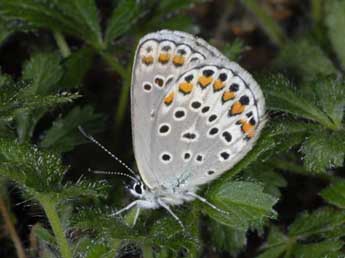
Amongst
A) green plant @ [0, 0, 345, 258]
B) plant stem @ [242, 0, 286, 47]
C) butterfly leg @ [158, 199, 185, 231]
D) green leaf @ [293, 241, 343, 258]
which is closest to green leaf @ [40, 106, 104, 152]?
green plant @ [0, 0, 345, 258]

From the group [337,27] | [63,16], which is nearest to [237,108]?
[63,16]

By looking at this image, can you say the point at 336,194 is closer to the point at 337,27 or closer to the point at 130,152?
the point at 130,152

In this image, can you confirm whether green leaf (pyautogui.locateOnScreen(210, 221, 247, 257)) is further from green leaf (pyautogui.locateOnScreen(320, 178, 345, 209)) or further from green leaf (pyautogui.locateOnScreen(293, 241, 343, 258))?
green leaf (pyautogui.locateOnScreen(320, 178, 345, 209))

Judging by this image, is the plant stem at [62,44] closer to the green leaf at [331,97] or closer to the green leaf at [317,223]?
the green leaf at [331,97]

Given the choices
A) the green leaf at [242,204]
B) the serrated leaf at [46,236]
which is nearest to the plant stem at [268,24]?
the green leaf at [242,204]

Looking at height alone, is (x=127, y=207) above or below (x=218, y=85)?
below

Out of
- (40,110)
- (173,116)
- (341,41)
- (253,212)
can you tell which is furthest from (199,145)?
(341,41)

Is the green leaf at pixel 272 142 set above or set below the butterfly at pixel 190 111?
below

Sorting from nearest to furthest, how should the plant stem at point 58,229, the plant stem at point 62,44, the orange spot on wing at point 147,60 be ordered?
the plant stem at point 58,229, the orange spot on wing at point 147,60, the plant stem at point 62,44
